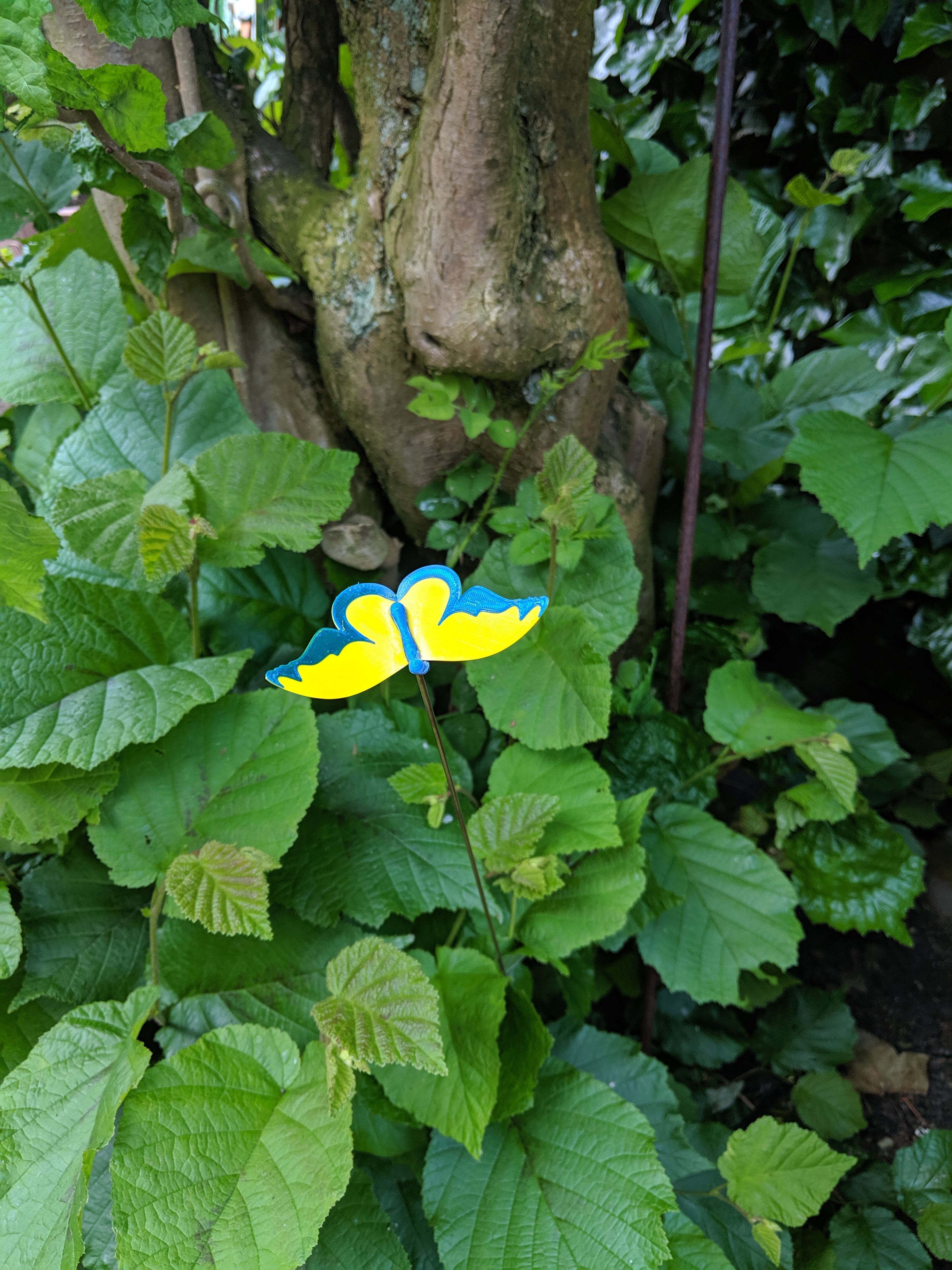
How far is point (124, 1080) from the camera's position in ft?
2.01

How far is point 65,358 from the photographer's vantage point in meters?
0.90

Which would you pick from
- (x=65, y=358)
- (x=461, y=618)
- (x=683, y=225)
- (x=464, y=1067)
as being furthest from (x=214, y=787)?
(x=683, y=225)

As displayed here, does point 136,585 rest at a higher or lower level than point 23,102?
lower

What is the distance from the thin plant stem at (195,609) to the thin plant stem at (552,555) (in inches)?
15.4

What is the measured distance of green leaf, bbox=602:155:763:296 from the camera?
104cm

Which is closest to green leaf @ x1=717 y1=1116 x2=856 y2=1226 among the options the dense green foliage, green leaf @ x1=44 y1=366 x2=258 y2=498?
the dense green foliage

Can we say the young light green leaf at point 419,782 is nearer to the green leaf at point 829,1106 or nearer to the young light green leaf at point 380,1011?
the young light green leaf at point 380,1011

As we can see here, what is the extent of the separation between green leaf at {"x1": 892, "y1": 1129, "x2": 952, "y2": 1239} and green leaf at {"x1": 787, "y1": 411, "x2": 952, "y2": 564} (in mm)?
799

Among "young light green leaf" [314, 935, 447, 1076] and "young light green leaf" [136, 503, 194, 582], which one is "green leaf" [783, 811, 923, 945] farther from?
"young light green leaf" [136, 503, 194, 582]

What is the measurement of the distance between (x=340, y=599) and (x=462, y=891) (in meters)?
0.49

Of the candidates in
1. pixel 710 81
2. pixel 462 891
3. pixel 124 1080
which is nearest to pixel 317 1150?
pixel 124 1080

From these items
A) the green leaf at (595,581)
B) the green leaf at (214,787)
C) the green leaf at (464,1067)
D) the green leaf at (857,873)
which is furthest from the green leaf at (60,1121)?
the green leaf at (857,873)

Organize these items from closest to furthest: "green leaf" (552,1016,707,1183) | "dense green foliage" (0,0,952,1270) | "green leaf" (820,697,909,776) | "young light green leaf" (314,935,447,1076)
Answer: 1. "young light green leaf" (314,935,447,1076)
2. "dense green foliage" (0,0,952,1270)
3. "green leaf" (552,1016,707,1183)
4. "green leaf" (820,697,909,776)

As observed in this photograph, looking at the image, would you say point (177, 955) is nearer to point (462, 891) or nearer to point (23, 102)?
point (462, 891)
